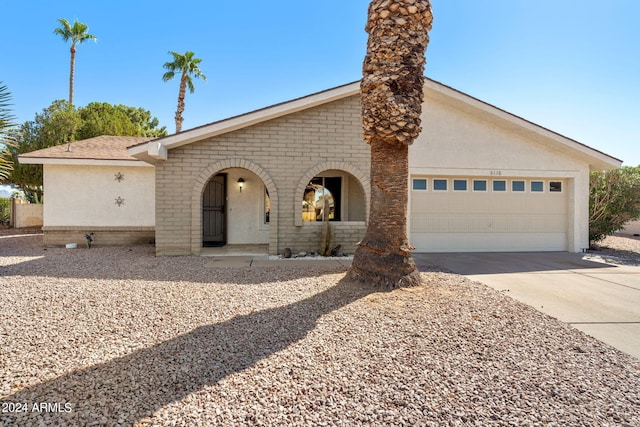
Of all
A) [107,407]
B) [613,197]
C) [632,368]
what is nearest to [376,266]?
[632,368]

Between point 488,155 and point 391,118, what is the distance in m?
6.54

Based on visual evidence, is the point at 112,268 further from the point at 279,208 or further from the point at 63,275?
the point at 279,208

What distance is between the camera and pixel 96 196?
1164 cm

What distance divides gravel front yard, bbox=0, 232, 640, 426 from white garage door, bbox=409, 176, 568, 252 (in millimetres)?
5105

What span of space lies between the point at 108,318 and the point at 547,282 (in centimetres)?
804

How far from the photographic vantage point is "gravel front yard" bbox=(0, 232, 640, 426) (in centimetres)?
245

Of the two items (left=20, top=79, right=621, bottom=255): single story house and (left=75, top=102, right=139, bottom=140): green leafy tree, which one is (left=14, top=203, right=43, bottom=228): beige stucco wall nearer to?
(left=75, top=102, right=139, bottom=140): green leafy tree

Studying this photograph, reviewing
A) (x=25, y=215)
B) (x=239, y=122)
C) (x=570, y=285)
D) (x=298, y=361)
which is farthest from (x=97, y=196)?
(x=570, y=285)

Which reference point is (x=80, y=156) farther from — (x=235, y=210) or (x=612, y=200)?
(x=612, y=200)

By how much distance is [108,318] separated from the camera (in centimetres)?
432

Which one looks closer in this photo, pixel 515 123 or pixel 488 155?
pixel 515 123

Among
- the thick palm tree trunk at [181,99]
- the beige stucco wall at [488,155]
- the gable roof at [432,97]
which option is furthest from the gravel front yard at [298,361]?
the thick palm tree trunk at [181,99]

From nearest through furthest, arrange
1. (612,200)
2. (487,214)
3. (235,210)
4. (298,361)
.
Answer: (298,361) < (487,214) < (612,200) < (235,210)

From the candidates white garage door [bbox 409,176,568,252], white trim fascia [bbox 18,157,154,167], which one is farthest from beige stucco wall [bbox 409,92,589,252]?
white trim fascia [bbox 18,157,154,167]
